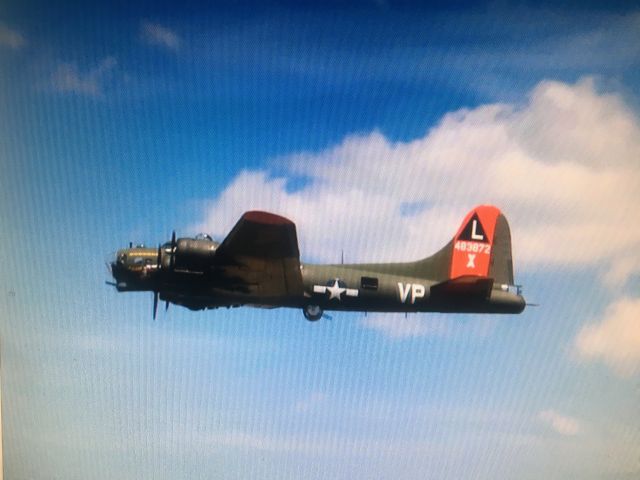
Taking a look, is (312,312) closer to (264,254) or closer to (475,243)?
(264,254)

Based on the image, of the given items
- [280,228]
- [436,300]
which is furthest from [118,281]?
[436,300]

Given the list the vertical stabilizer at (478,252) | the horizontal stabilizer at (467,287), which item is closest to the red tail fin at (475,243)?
the vertical stabilizer at (478,252)

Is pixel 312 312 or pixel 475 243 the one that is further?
pixel 475 243

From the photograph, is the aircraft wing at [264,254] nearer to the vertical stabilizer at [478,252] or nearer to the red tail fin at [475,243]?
the vertical stabilizer at [478,252]

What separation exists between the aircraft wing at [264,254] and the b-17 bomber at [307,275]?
0.02 meters

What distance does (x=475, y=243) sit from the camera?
15016 millimetres

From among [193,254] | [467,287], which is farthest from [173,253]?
[467,287]

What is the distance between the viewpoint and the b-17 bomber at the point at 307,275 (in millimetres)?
12391

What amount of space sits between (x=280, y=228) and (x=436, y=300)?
13.6ft

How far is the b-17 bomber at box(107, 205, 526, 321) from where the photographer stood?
1239 cm

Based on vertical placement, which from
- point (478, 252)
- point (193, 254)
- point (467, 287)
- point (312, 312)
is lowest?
point (312, 312)

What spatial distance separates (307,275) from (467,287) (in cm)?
321

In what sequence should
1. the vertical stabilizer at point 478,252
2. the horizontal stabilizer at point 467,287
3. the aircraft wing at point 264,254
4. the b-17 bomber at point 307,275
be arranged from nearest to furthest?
the aircraft wing at point 264,254, the b-17 bomber at point 307,275, the horizontal stabilizer at point 467,287, the vertical stabilizer at point 478,252

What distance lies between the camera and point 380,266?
563 inches
